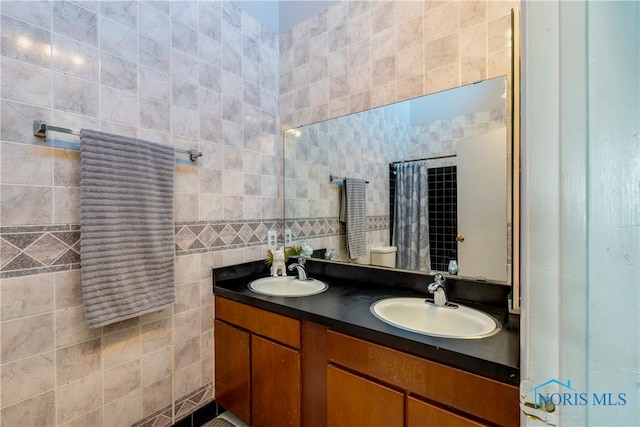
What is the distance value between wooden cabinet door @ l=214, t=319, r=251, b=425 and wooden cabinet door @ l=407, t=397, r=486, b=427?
86cm

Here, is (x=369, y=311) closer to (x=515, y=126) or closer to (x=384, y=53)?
(x=515, y=126)

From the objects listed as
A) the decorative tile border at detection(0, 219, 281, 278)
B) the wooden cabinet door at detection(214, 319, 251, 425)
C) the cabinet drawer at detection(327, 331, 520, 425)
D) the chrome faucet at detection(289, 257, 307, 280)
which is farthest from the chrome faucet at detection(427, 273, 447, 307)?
the decorative tile border at detection(0, 219, 281, 278)

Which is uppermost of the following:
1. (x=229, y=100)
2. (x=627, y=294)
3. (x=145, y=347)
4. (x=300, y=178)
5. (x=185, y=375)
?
(x=229, y=100)

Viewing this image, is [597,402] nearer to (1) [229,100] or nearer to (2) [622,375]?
(2) [622,375]

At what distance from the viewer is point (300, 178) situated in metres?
2.07

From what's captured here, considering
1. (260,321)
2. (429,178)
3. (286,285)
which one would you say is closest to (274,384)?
(260,321)

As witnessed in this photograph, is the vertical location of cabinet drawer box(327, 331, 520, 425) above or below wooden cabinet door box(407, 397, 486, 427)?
above

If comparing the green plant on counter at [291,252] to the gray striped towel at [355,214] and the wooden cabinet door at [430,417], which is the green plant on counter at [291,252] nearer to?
the gray striped towel at [355,214]

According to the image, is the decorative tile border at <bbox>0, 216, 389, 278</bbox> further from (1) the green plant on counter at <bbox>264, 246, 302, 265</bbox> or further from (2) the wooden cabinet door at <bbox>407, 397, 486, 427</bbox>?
(2) the wooden cabinet door at <bbox>407, 397, 486, 427</bbox>

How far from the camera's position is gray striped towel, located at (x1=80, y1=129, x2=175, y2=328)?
3.83 feet

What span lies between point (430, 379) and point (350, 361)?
30cm

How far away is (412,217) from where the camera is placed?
154 centimetres

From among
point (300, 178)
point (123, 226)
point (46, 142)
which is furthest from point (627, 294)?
point (300, 178)

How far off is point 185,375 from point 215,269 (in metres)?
0.58
